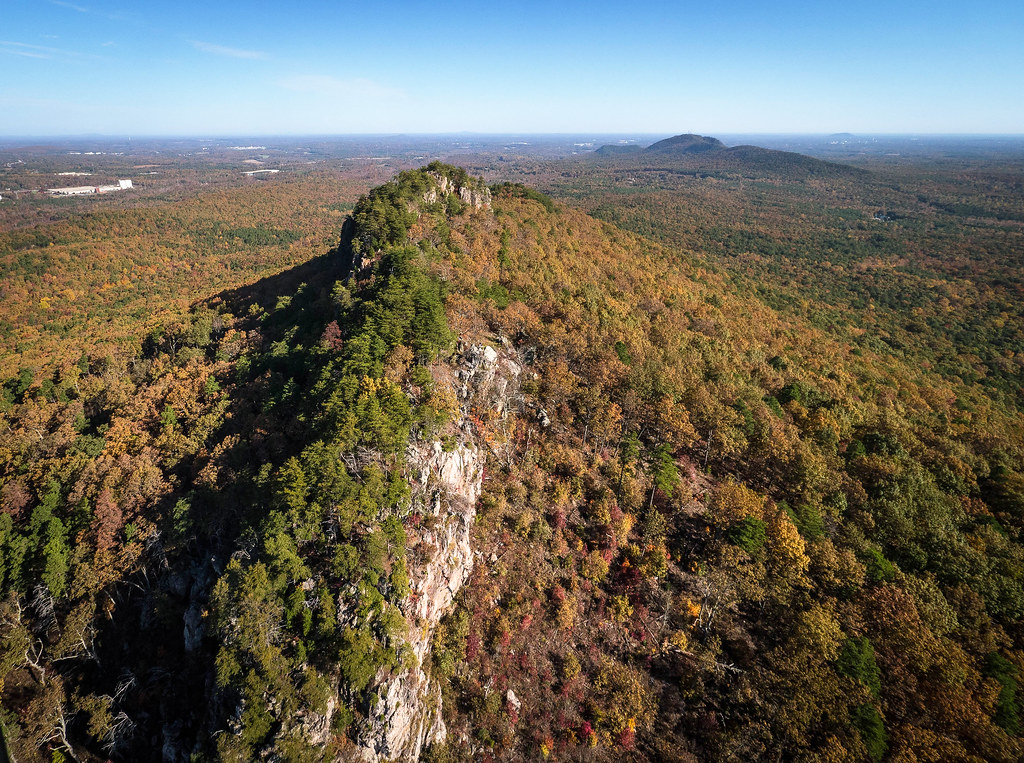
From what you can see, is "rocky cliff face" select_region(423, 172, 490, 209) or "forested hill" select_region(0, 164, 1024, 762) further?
"rocky cliff face" select_region(423, 172, 490, 209)

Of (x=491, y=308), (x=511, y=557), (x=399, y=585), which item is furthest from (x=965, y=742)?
(x=491, y=308)

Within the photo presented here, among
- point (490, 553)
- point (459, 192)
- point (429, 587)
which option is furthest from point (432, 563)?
point (459, 192)

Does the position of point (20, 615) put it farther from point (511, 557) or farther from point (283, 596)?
point (511, 557)

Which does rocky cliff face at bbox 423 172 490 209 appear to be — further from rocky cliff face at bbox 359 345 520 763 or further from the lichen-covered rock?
the lichen-covered rock

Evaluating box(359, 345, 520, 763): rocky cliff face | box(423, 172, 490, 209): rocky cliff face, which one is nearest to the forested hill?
box(359, 345, 520, 763): rocky cliff face

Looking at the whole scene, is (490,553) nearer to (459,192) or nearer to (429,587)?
(429,587)

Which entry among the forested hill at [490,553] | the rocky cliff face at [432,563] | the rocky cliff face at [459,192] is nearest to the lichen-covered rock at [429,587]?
the rocky cliff face at [432,563]

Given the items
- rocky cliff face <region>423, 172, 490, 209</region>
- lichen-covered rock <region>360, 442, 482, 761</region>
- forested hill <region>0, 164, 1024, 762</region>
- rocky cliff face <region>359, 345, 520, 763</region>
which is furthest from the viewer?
rocky cliff face <region>423, 172, 490, 209</region>
